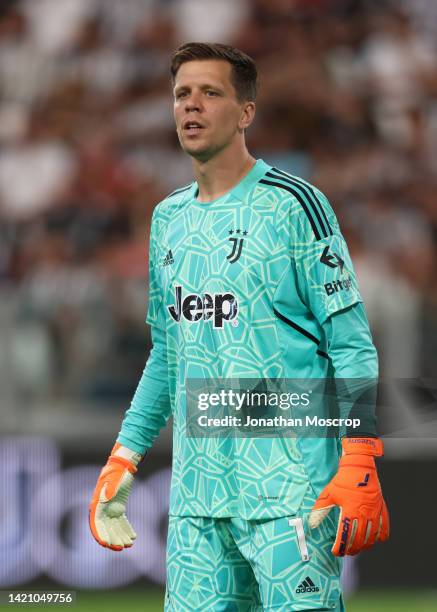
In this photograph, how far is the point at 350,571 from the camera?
28.4 ft

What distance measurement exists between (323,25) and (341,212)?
1640 millimetres

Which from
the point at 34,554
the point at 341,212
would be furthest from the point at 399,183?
the point at 34,554

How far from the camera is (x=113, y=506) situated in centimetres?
445

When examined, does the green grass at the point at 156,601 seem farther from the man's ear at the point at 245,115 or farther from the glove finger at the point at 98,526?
the man's ear at the point at 245,115

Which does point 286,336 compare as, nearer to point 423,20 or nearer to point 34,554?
point 34,554

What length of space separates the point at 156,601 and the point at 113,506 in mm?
4207

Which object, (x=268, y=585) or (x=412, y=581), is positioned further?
(x=412, y=581)

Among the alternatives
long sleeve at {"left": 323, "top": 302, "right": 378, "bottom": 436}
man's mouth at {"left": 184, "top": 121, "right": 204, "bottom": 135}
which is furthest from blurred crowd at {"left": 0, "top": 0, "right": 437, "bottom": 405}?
long sleeve at {"left": 323, "top": 302, "right": 378, "bottom": 436}

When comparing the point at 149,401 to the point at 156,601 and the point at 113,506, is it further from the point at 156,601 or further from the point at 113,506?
the point at 156,601

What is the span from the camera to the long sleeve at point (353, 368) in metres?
3.89

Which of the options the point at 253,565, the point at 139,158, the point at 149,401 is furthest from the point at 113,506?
the point at 139,158

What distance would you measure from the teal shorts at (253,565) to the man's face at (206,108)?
1121 millimetres

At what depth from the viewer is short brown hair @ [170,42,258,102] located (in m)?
4.20

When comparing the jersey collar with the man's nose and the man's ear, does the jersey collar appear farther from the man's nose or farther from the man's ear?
the man's nose
